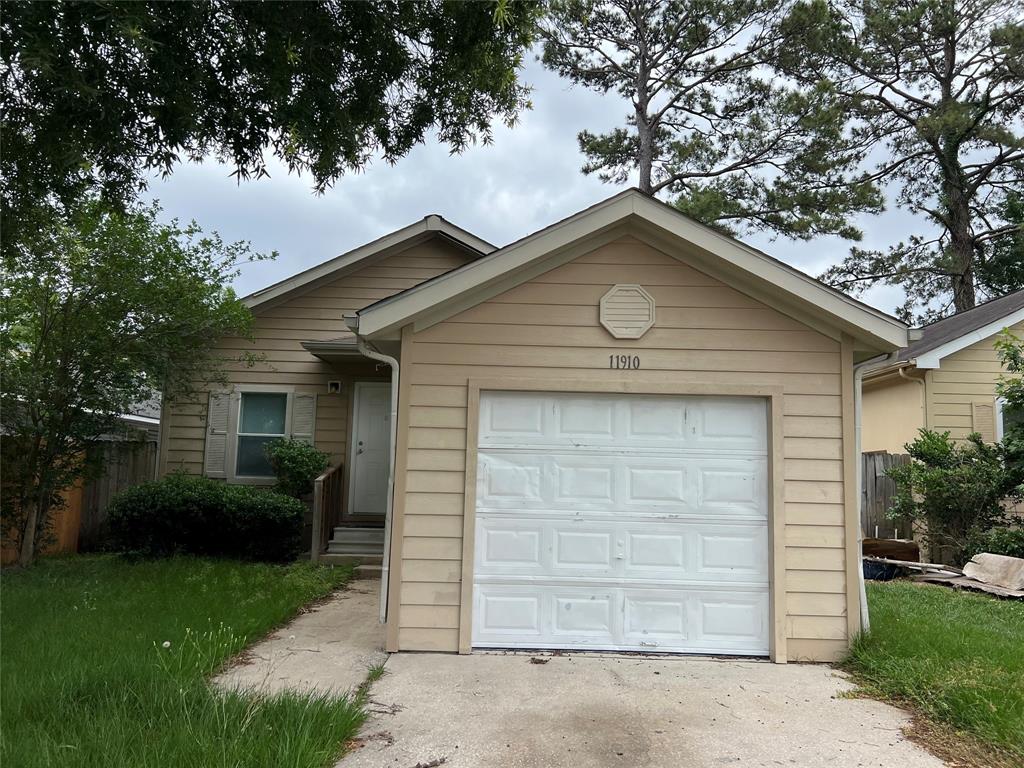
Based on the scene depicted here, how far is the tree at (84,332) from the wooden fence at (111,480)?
46.8 inches

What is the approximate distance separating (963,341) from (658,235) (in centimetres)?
785

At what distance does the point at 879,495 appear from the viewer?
11.8 meters

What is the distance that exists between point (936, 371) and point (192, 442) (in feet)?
39.2

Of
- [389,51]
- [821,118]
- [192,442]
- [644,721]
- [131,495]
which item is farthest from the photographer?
[821,118]

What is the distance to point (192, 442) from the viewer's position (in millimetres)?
11133

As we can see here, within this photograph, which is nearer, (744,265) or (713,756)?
(713,756)

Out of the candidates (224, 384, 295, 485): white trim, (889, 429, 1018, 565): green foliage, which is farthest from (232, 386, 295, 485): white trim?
(889, 429, 1018, 565): green foliage

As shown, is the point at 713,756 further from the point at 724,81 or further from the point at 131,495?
the point at 724,81

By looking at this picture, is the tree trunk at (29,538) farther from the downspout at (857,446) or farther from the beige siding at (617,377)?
the downspout at (857,446)

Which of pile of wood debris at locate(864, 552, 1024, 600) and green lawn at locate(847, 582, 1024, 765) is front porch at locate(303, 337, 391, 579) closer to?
green lawn at locate(847, 582, 1024, 765)

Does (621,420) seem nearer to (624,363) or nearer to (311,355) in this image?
(624,363)

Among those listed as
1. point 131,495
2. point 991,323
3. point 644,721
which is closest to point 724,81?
point 991,323

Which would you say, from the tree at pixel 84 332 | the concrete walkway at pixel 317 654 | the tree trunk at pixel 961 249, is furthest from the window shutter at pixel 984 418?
the tree trunk at pixel 961 249

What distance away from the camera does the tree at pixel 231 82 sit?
515cm
